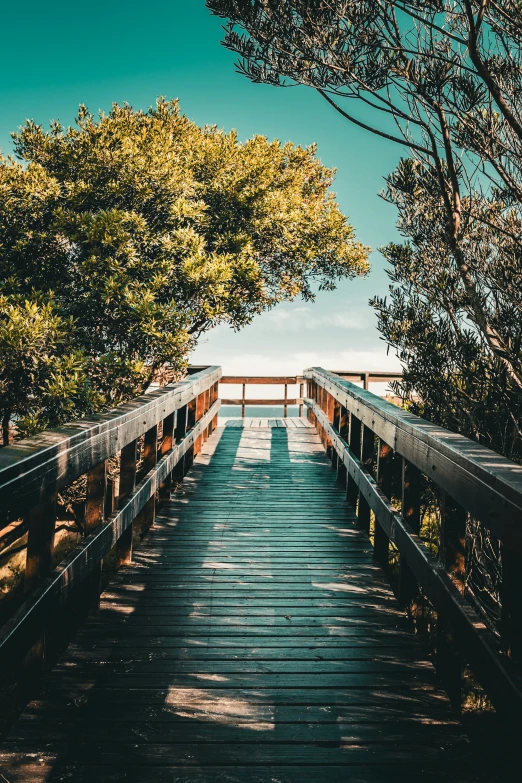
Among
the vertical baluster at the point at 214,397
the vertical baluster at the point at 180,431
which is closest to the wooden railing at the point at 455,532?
the vertical baluster at the point at 180,431

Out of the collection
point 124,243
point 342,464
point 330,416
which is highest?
point 124,243

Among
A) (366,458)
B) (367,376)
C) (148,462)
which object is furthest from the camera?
(367,376)

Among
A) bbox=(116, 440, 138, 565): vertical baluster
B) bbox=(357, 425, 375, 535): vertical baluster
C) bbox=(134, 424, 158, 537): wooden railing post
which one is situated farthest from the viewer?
bbox=(357, 425, 375, 535): vertical baluster

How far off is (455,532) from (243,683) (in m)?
1.11

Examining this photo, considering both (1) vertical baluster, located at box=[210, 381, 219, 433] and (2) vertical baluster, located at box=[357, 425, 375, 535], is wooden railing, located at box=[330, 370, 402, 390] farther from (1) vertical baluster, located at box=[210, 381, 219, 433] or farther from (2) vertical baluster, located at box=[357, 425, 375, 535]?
(2) vertical baluster, located at box=[357, 425, 375, 535]

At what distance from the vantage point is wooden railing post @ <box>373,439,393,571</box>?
378cm

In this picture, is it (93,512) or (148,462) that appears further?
(148,462)

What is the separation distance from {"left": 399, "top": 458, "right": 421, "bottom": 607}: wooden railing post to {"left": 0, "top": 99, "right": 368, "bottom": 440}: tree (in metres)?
6.04

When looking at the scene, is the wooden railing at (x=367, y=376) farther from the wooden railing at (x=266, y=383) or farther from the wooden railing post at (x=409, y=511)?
the wooden railing post at (x=409, y=511)

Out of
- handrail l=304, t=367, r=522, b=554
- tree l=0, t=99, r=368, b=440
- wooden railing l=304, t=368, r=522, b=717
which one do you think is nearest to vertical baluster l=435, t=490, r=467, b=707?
wooden railing l=304, t=368, r=522, b=717

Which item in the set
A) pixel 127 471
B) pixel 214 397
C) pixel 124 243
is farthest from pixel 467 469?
pixel 124 243

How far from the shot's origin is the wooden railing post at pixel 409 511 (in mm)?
2961

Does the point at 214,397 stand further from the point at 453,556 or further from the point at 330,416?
the point at 453,556

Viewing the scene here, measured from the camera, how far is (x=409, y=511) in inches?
117
